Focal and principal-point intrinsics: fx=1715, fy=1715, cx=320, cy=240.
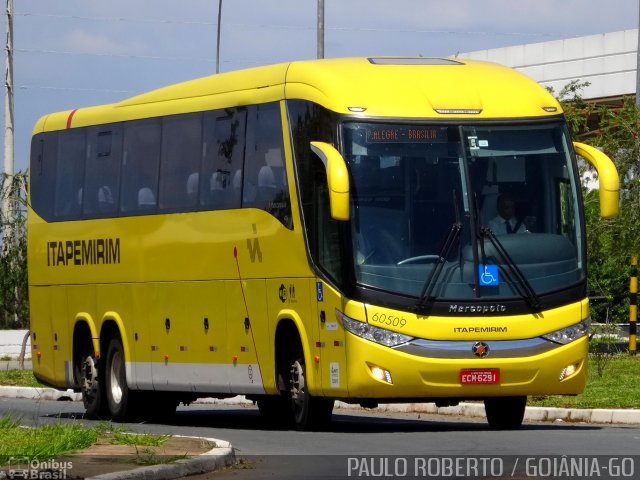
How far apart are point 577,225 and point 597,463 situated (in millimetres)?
4660

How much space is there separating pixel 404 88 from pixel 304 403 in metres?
3.33

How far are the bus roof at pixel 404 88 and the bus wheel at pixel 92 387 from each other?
5098mm

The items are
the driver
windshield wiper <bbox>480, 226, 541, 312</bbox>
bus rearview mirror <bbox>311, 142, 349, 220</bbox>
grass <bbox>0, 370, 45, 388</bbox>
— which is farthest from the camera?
grass <bbox>0, 370, 45, 388</bbox>

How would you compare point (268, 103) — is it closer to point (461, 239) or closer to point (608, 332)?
point (461, 239)

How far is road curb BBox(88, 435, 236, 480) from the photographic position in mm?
11477

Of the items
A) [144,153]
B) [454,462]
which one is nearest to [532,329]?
[454,462]

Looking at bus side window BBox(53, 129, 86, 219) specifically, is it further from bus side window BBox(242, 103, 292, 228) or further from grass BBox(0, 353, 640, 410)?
grass BBox(0, 353, 640, 410)

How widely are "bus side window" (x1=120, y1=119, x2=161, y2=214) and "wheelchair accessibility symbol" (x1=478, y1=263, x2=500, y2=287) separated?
5450mm

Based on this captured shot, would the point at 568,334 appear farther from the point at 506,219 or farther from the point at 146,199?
the point at 146,199

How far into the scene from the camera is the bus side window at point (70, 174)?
2256cm

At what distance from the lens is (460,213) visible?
16.6 meters

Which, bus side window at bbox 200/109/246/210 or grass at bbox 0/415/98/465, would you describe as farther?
bus side window at bbox 200/109/246/210

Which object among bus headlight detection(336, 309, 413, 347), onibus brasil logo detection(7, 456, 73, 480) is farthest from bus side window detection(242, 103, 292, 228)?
onibus brasil logo detection(7, 456, 73, 480)

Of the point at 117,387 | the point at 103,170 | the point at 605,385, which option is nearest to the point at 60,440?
the point at 117,387
